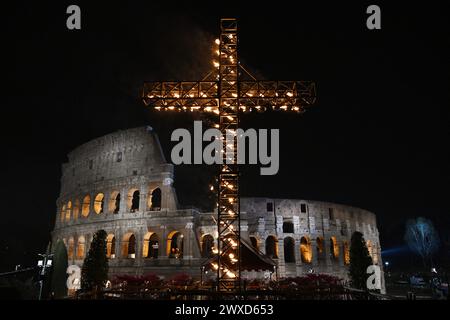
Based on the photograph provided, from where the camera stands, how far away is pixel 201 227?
29.7 meters

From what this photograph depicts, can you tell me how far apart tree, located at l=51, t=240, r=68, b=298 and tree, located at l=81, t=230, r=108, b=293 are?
1143 millimetres

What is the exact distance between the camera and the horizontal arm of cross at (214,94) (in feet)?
51.5

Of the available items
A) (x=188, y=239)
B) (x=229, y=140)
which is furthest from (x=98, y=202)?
(x=229, y=140)

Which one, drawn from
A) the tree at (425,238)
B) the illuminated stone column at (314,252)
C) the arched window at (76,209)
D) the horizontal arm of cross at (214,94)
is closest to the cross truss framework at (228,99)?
the horizontal arm of cross at (214,94)

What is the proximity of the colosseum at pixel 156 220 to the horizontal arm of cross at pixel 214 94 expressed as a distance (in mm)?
14682

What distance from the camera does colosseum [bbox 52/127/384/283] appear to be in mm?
29250

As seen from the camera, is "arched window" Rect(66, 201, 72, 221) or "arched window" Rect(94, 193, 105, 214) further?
"arched window" Rect(66, 201, 72, 221)

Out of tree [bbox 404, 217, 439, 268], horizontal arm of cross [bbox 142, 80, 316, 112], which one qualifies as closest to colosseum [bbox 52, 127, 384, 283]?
horizontal arm of cross [bbox 142, 80, 316, 112]

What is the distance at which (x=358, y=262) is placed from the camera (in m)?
20.8

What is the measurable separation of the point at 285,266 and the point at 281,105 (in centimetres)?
1991

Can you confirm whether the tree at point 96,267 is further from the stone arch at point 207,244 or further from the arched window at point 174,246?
the stone arch at point 207,244

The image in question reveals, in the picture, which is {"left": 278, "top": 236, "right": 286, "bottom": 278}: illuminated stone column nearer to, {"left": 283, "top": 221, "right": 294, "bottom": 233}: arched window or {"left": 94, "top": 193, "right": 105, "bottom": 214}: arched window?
{"left": 283, "top": 221, "right": 294, "bottom": 233}: arched window

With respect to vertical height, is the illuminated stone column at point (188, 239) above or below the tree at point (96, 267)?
above
